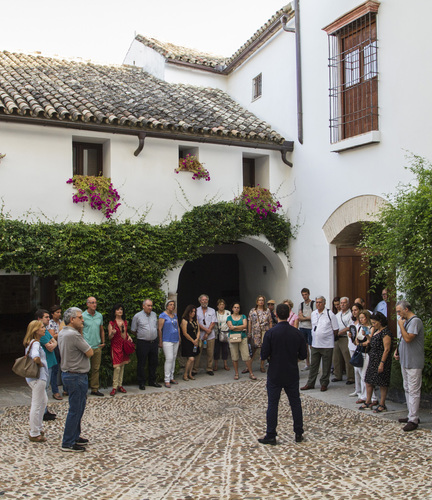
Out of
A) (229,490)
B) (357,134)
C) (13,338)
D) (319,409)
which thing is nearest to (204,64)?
(357,134)

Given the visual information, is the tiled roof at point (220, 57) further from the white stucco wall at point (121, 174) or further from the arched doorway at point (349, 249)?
the arched doorway at point (349, 249)

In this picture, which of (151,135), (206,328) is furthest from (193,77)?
(206,328)

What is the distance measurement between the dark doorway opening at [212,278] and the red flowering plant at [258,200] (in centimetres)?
409

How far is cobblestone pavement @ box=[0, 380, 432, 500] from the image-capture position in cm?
557

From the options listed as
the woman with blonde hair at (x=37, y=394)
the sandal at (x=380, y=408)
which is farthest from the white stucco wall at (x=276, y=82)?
the woman with blonde hair at (x=37, y=394)

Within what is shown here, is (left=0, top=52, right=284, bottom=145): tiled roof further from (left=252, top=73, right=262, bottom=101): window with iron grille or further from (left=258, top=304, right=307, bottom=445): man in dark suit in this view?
(left=258, top=304, right=307, bottom=445): man in dark suit

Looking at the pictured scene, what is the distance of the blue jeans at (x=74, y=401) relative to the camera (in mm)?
6719

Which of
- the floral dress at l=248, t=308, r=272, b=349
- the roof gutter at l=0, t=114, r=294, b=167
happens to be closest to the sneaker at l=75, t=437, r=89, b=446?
the floral dress at l=248, t=308, r=272, b=349

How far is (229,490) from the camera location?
18.2 ft

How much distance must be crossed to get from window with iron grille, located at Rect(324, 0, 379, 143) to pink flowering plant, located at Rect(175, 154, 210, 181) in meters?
3.05

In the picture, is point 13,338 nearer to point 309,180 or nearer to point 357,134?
point 309,180

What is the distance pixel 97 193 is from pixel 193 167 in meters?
2.46

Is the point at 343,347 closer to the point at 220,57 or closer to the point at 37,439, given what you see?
the point at 37,439

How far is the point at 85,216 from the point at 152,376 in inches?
144
